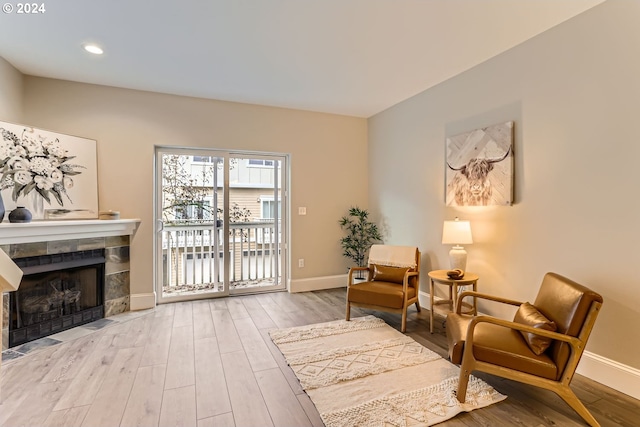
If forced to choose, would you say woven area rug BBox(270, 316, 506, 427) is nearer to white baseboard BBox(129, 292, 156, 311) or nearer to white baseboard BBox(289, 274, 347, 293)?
white baseboard BBox(289, 274, 347, 293)

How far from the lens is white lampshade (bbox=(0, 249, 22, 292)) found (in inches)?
42.3

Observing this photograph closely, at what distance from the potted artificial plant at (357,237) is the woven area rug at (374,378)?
6.13 feet

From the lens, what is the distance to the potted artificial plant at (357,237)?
5.27 m

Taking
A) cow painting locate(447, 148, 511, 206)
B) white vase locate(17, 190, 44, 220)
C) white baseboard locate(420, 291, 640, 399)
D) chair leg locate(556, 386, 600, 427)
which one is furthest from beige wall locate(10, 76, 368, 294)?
chair leg locate(556, 386, 600, 427)

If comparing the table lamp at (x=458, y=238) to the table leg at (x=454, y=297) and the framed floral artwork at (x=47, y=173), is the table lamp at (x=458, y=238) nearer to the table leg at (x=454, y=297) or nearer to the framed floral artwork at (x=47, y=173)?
the table leg at (x=454, y=297)

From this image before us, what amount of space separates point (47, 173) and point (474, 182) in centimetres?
439

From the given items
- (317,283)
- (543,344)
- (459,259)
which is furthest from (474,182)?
(317,283)

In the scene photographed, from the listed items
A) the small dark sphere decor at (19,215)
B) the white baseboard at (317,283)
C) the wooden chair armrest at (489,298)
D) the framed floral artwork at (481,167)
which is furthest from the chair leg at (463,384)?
the small dark sphere decor at (19,215)

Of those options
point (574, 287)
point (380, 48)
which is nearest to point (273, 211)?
point (380, 48)

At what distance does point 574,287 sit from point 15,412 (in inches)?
145

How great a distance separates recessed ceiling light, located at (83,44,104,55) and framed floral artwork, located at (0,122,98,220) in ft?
3.40

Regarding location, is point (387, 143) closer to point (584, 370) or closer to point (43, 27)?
point (584, 370)

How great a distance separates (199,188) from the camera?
4617 millimetres

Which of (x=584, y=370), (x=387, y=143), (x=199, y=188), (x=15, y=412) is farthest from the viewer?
(x=387, y=143)
